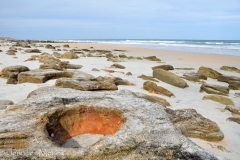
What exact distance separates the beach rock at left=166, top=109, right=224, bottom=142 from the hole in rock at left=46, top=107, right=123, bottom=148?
100 centimetres

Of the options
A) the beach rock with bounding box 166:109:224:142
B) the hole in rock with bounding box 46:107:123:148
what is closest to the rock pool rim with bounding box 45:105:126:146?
the hole in rock with bounding box 46:107:123:148

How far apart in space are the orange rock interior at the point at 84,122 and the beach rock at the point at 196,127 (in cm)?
98

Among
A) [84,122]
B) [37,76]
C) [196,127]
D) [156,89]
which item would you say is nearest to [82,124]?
[84,122]

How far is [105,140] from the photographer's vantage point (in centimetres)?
238

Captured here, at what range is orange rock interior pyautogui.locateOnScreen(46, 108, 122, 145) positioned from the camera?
10.2 ft

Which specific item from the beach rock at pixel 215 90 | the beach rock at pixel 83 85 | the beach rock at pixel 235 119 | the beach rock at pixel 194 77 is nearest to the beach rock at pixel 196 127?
the beach rock at pixel 235 119

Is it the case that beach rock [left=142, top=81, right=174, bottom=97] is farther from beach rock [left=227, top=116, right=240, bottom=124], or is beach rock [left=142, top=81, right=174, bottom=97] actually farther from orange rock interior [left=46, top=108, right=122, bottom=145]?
orange rock interior [left=46, top=108, right=122, bottom=145]

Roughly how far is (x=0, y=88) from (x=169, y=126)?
14.6 ft

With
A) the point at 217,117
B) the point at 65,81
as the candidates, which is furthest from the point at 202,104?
the point at 65,81

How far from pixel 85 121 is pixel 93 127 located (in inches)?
6.1

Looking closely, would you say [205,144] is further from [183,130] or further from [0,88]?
[0,88]

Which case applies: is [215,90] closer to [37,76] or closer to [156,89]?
[156,89]

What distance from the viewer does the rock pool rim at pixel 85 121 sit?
3.12 meters

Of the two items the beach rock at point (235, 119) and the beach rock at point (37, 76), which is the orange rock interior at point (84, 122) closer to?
the beach rock at point (235, 119)
